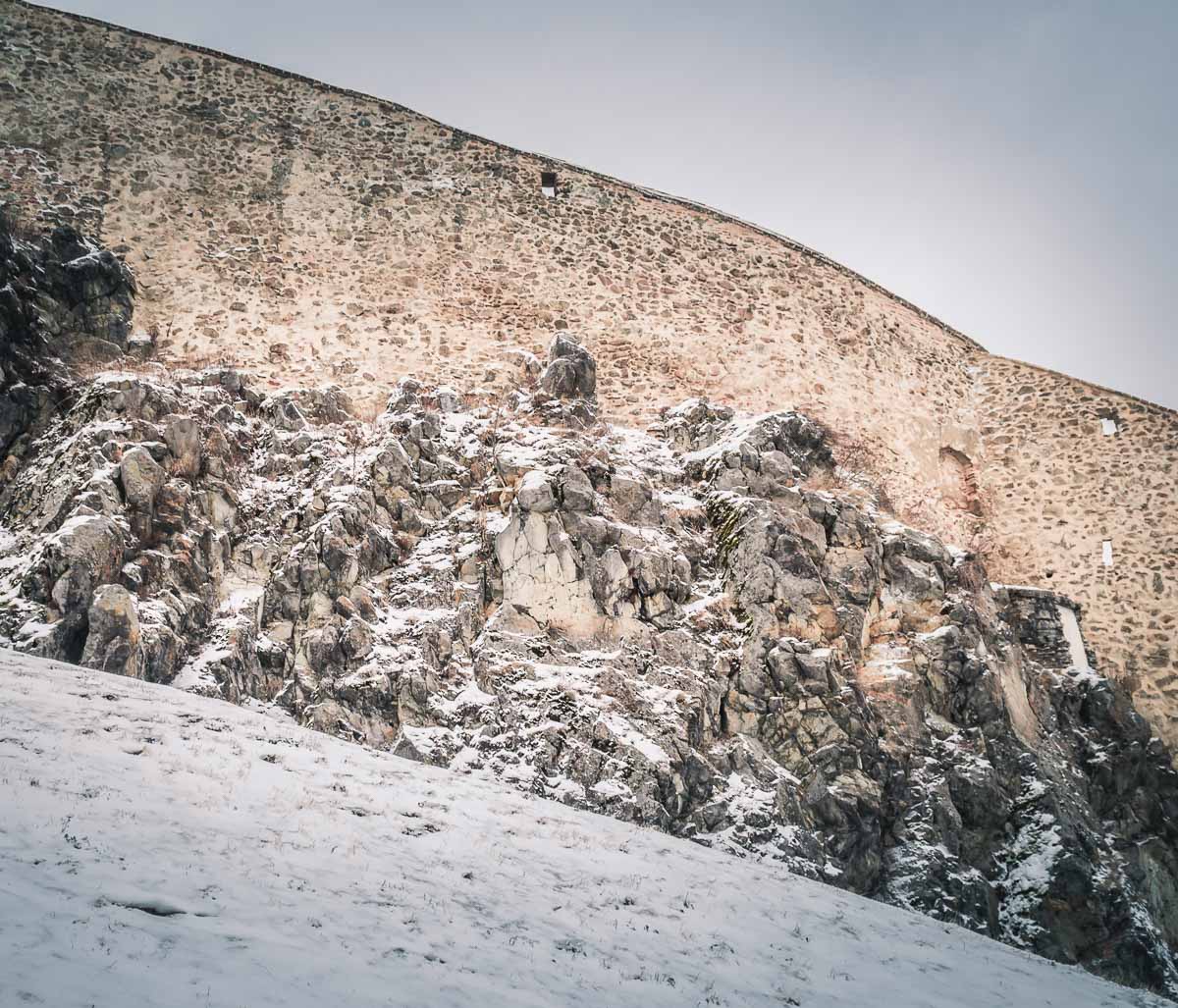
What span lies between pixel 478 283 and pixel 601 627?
8.37 meters

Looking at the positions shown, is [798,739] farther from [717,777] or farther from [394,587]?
[394,587]

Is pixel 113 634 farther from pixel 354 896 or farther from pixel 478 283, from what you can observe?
pixel 478 283

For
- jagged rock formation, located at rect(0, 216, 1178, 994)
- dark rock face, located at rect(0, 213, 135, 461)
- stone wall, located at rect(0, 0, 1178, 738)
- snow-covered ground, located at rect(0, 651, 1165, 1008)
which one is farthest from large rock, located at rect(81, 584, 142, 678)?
stone wall, located at rect(0, 0, 1178, 738)

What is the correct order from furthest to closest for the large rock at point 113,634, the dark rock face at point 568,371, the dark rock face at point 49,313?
the dark rock face at point 568,371 → the dark rock face at point 49,313 → the large rock at point 113,634

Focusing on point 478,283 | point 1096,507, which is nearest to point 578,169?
point 478,283

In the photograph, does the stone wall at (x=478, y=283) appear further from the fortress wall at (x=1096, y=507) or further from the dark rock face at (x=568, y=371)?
the dark rock face at (x=568, y=371)

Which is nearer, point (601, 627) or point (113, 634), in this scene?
point (113, 634)

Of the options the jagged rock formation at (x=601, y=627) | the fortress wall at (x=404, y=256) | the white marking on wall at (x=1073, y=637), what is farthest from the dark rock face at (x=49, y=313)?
the white marking on wall at (x=1073, y=637)

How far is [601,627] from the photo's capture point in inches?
454

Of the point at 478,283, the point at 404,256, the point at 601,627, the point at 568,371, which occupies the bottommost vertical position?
the point at 601,627

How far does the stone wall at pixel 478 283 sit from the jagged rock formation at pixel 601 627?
1711mm

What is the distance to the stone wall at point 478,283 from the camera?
1608 centimetres

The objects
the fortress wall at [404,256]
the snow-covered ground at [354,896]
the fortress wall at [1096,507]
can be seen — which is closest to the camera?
the snow-covered ground at [354,896]

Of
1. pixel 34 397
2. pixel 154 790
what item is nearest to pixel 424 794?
pixel 154 790
